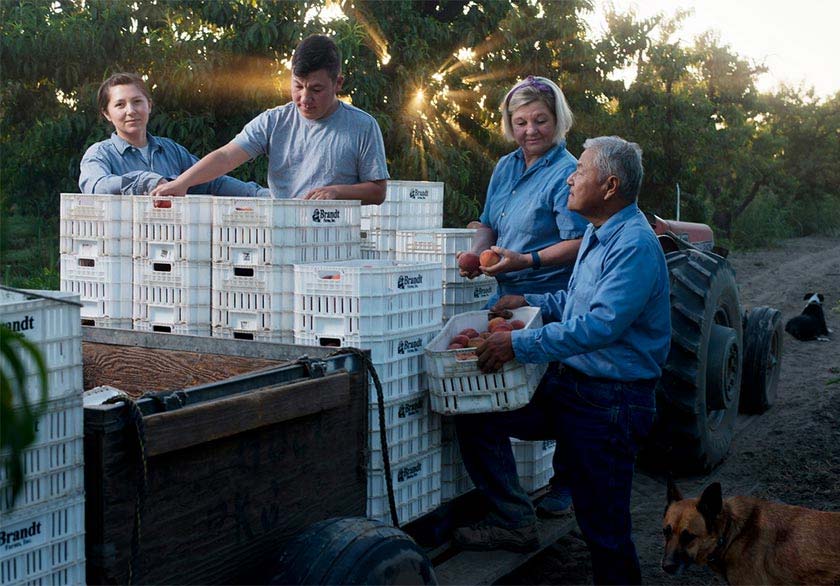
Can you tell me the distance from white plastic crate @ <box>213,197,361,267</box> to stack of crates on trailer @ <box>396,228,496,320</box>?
30.7 inches

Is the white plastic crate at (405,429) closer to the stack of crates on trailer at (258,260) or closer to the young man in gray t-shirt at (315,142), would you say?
the stack of crates on trailer at (258,260)

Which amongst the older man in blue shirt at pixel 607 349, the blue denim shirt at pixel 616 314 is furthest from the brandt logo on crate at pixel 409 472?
the blue denim shirt at pixel 616 314

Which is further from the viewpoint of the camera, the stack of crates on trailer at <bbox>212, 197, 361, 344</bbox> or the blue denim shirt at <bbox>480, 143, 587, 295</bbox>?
the blue denim shirt at <bbox>480, 143, 587, 295</bbox>

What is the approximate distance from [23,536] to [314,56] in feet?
9.94

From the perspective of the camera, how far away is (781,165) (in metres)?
43.1

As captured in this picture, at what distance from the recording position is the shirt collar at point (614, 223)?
394 cm

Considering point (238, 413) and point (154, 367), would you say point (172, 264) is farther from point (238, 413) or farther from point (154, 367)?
point (238, 413)

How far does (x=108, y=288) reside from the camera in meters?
4.38

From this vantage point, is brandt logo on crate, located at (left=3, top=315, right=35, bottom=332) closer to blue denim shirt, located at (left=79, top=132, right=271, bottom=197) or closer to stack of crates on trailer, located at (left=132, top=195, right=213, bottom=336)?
stack of crates on trailer, located at (left=132, top=195, right=213, bottom=336)

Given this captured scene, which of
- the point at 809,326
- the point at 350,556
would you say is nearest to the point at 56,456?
the point at 350,556

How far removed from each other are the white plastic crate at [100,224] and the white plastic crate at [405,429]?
1374mm

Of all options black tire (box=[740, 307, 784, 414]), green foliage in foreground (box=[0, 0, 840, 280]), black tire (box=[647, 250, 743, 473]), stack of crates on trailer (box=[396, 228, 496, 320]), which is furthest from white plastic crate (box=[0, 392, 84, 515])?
green foliage in foreground (box=[0, 0, 840, 280])

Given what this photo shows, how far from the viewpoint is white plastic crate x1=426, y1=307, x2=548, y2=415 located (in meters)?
4.13

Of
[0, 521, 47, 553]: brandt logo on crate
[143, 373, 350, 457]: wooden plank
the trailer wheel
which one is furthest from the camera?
the trailer wheel
